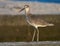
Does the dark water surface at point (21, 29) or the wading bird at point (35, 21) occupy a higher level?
the wading bird at point (35, 21)

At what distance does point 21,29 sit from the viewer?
3.64 meters

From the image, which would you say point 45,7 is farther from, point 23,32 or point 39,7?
point 23,32

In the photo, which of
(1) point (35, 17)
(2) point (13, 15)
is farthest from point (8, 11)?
(1) point (35, 17)

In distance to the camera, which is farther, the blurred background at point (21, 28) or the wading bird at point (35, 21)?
the blurred background at point (21, 28)

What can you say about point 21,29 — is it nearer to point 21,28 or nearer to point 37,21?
point 21,28

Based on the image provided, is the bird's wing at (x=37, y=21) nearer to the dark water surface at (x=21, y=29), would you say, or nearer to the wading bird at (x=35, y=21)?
the wading bird at (x=35, y=21)

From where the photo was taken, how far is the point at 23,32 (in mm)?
3641

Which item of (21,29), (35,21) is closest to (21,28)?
(21,29)

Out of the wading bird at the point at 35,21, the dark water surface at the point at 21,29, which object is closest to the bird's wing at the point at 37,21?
the wading bird at the point at 35,21

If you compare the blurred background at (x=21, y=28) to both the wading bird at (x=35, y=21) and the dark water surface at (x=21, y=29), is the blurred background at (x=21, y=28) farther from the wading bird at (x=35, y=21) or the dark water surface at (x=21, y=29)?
the wading bird at (x=35, y=21)

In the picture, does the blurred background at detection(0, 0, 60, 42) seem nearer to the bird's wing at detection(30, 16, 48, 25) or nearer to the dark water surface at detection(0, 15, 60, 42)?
the dark water surface at detection(0, 15, 60, 42)

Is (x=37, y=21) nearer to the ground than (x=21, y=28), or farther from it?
farther from it

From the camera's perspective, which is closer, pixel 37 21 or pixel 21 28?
pixel 37 21

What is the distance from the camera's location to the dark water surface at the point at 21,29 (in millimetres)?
3625
